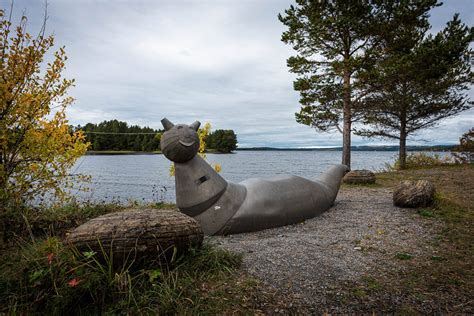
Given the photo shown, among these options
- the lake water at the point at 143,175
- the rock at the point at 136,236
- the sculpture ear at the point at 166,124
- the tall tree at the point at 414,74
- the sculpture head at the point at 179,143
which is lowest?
the lake water at the point at 143,175

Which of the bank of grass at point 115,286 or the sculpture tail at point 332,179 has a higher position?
the sculpture tail at point 332,179

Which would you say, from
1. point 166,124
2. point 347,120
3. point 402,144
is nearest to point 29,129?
point 166,124

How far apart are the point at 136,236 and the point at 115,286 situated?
Result: 0.51 metres

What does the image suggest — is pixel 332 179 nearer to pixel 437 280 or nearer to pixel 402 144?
pixel 437 280

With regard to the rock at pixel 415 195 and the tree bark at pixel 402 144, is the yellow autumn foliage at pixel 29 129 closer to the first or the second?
the rock at pixel 415 195

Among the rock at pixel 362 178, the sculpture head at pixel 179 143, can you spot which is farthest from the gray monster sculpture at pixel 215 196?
the rock at pixel 362 178

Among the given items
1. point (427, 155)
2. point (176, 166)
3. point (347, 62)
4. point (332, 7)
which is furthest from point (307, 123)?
point (176, 166)

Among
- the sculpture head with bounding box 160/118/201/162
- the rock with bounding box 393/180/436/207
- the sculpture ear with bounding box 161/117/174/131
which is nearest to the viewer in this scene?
the sculpture head with bounding box 160/118/201/162

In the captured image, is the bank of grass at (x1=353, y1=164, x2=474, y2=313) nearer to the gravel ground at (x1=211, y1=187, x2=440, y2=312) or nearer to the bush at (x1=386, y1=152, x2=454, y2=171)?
the gravel ground at (x1=211, y1=187, x2=440, y2=312)

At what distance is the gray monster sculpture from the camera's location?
17.7ft

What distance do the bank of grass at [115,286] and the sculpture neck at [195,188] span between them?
72.7 inches

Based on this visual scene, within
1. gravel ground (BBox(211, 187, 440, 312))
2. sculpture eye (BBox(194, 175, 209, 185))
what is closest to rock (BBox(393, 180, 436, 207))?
gravel ground (BBox(211, 187, 440, 312))

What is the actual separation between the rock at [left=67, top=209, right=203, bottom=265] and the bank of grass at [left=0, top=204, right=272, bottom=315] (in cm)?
10

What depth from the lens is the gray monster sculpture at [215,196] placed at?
5.39 metres
